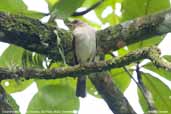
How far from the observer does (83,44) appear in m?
3.62

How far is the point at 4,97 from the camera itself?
2500 mm

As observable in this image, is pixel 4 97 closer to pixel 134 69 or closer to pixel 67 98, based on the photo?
pixel 67 98

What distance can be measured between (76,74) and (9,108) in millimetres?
356

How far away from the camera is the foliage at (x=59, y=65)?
2673 millimetres

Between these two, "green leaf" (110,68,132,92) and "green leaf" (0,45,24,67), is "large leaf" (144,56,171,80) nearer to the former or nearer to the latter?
"green leaf" (110,68,132,92)

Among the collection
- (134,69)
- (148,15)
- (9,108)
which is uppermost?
(148,15)

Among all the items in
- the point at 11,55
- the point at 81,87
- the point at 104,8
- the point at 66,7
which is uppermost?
the point at 104,8

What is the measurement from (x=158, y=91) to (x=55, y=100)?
2.71 ft

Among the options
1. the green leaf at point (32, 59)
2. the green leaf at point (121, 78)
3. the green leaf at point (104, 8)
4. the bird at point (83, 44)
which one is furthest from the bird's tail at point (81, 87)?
the green leaf at point (104, 8)

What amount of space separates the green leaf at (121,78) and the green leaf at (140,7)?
0.34 meters

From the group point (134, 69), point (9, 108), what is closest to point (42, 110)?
point (9, 108)

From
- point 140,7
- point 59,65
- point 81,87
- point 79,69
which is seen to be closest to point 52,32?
point 59,65

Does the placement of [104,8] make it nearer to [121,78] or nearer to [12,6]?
[121,78]

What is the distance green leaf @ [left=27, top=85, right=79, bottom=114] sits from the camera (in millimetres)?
2586
